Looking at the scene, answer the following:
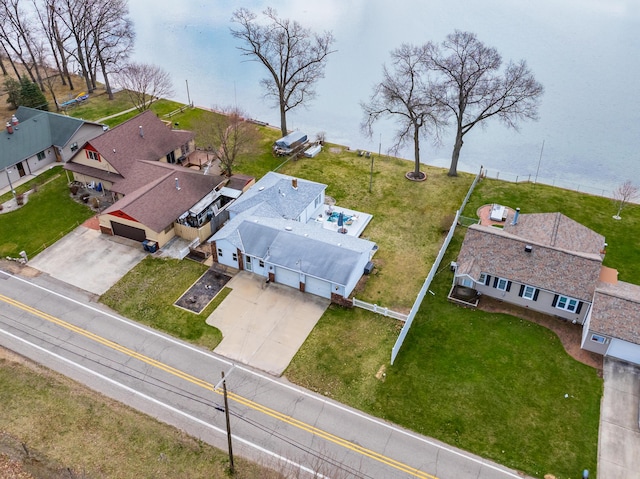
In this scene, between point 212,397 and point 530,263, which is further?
point 530,263

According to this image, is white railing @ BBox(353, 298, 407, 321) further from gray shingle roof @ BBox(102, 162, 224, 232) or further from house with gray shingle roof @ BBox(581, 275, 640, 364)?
gray shingle roof @ BBox(102, 162, 224, 232)

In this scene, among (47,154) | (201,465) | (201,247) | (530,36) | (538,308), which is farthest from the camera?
(530,36)

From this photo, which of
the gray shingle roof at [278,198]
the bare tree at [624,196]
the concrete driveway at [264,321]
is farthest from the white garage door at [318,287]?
the bare tree at [624,196]

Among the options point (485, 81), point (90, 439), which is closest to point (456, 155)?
point (485, 81)

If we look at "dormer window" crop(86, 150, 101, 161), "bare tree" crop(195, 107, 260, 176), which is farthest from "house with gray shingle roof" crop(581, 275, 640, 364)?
"dormer window" crop(86, 150, 101, 161)

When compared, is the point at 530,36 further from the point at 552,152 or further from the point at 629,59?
the point at 552,152

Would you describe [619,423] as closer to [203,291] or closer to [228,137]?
[203,291]

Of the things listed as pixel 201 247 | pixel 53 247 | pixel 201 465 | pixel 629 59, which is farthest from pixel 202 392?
pixel 629 59
